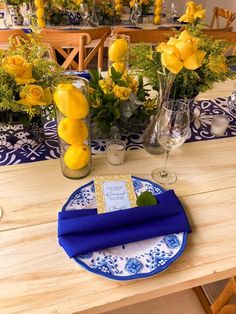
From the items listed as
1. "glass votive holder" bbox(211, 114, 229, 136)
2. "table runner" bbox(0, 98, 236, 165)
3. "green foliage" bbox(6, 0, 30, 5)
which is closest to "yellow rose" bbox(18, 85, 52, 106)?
"table runner" bbox(0, 98, 236, 165)

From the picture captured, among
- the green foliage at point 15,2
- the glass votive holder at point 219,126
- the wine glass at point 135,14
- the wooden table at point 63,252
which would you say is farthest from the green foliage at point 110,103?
the wine glass at point 135,14

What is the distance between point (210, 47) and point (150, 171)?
1.33 ft

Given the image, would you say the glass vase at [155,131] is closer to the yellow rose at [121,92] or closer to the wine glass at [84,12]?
the yellow rose at [121,92]

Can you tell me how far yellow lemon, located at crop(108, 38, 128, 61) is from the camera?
38.9 inches

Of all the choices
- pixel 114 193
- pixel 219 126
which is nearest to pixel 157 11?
pixel 219 126

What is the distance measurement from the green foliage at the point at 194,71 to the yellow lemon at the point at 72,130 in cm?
27

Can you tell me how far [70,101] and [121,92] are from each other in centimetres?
22

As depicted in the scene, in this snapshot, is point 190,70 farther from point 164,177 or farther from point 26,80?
point 26,80

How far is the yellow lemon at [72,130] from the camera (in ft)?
2.25

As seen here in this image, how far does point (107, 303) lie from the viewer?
1.65 ft

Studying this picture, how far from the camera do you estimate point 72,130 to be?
0.69 m

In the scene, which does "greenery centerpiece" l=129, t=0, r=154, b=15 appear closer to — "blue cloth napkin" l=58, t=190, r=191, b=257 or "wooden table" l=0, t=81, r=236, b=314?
"wooden table" l=0, t=81, r=236, b=314

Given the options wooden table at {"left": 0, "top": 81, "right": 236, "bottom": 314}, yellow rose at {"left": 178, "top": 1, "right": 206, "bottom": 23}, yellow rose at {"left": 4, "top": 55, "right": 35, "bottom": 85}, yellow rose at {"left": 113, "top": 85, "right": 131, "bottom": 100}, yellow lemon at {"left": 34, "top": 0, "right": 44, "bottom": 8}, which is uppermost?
yellow rose at {"left": 178, "top": 1, "right": 206, "bottom": 23}

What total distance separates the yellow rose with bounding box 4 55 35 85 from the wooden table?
22 centimetres
